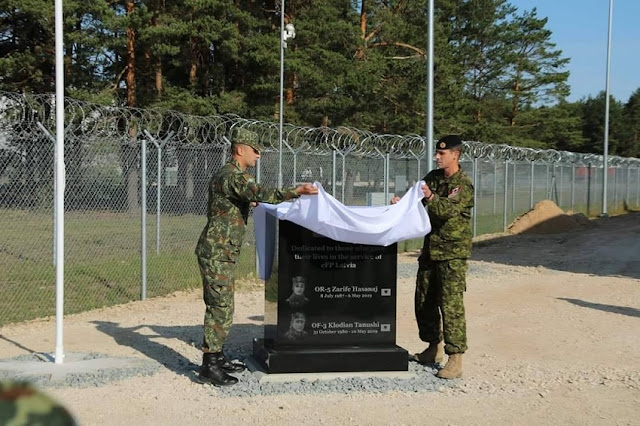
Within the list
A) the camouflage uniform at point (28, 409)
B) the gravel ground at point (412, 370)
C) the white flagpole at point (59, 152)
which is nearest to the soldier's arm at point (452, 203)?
the gravel ground at point (412, 370)

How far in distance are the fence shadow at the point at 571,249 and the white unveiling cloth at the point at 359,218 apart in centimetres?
877

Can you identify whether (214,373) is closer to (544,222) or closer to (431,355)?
(431,355)

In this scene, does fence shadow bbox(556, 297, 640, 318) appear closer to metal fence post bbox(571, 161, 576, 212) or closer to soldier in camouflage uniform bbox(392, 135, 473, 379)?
soldier in camouflage uniform bbox(392, 135, 473, 379)

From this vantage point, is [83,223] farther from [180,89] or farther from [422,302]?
[180,89]

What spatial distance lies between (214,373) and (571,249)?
1389 centimetres

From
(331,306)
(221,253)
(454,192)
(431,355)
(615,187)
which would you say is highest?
(454,192)

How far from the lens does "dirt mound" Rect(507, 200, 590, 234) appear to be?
23.0 meters

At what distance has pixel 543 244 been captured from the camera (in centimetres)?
1895

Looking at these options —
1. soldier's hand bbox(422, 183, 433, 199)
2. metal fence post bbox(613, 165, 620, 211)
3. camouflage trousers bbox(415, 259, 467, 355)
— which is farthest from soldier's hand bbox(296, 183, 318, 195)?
metal fence post bbox(613, 165, 620, 211)

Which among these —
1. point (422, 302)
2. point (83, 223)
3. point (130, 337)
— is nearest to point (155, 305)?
point (130, 337)

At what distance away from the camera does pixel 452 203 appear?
6070 mm

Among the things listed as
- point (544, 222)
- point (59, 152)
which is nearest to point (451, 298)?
point (59, 152)

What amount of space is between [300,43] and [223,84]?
3783 mm

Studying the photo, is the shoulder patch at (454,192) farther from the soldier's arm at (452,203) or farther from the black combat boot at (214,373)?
the black combat boot at (214,373)
